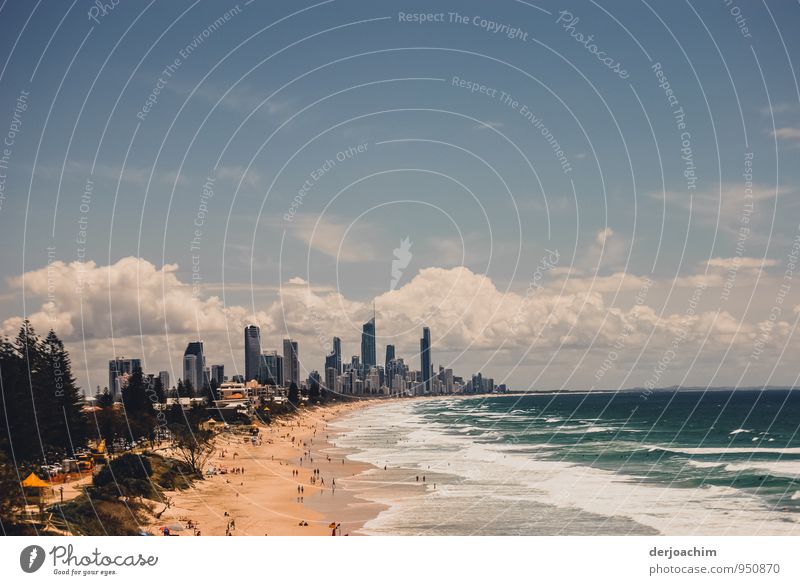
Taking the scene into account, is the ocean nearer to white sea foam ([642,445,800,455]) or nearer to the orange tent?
white sea foam ([642,445,800,455])

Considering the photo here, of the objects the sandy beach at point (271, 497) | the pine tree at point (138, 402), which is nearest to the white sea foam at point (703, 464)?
the sandy beach at point (271, 497)

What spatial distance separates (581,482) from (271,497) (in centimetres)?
2512

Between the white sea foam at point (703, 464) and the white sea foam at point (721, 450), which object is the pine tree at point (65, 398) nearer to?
the white sea foam at point (703, 464)

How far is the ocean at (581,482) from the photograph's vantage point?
47344 mm

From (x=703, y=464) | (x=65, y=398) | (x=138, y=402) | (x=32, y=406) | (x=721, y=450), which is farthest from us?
(x=721, y=450)

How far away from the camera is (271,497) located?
58750 millimetres

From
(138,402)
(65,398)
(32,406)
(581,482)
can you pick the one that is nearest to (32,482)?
(32,406)

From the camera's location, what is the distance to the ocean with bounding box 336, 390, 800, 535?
4734cm

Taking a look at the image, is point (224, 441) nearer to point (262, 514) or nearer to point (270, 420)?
point (270, 420)

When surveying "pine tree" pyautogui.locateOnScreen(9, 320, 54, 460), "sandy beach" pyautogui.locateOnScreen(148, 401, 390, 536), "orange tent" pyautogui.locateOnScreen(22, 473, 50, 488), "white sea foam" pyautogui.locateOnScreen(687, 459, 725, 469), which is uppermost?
"pine tree" pyautogui.locateOnScreen(9, 320, 54, 460)

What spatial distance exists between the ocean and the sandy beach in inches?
92.7

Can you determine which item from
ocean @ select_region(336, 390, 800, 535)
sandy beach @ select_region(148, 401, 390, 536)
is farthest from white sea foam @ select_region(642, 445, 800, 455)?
sandy beach @ select_region(148, 401, 390, 536)

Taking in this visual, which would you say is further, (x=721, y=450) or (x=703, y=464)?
(x=721, y=450)

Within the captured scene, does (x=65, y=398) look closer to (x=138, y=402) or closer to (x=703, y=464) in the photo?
(x=138, y=402)
